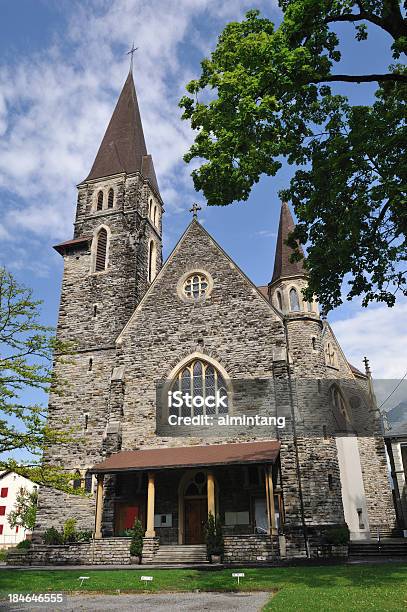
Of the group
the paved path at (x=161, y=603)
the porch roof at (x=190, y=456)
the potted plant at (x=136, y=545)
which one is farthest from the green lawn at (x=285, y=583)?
the porch roof at (x=190, y=456)

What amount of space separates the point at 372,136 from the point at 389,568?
10.5 metres

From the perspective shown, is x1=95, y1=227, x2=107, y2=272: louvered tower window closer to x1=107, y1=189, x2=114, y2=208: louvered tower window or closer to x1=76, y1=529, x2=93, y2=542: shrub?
x1=107, y1=189, x2=114, y2=208: louvered tower window

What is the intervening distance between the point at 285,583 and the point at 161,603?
315 centimetres

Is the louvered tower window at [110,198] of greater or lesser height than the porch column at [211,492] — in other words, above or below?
above

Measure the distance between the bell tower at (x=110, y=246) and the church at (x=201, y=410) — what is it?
0.10 m

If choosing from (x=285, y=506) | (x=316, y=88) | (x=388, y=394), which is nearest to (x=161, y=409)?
(x=285, y=506)

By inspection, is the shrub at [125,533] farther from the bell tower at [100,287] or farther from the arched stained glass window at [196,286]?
the arched stained glass window at [196,286]

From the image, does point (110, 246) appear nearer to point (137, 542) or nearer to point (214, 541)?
point (137, 542)

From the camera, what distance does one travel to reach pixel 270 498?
650 inches

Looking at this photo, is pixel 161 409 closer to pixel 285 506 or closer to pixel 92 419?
pixel 92 419

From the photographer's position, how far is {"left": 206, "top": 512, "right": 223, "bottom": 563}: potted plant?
15.4 metres

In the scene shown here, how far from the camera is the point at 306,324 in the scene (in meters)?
20.9

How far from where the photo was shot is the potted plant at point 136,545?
16281 mm

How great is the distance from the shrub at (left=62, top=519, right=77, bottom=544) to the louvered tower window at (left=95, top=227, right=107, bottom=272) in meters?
12.5
